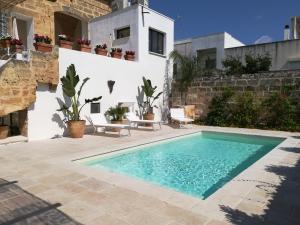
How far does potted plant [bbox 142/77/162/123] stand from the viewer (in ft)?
47.0

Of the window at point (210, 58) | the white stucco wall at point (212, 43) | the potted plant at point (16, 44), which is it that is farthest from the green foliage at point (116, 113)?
the window at point (210, 58)

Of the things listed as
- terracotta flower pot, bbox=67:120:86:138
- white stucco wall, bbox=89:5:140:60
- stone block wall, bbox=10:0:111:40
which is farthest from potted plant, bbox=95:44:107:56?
terracotta flower pot, bbox=67:120:86:138

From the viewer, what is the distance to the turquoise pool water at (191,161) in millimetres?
6297

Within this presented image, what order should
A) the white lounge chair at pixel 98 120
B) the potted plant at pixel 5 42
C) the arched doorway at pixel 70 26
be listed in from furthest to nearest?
the arched doorway at pixel 70 26 → the white lounge chair at pixel 98 120 → the potted plant at pixel 5 42

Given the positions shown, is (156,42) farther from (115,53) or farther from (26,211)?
(26,211)

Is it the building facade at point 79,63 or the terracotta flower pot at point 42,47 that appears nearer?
the building facade at point 79,63

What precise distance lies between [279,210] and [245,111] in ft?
35.1

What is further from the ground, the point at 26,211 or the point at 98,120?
the point at 98,120

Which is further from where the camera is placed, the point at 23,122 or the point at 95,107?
the point at 95,107

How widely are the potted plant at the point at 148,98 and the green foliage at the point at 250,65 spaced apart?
9.12 meters

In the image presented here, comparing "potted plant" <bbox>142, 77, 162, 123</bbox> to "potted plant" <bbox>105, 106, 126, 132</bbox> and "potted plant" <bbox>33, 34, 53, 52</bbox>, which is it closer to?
"potted plant" <bbox>105, 106, 126, 132</bbox>

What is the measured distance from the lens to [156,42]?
1561 centimetres

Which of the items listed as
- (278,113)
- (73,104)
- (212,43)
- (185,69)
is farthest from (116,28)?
(212,43)

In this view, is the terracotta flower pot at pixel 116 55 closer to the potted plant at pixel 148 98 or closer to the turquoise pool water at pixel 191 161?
the potted plant at pixel 148 98
